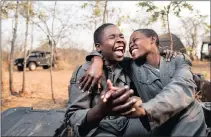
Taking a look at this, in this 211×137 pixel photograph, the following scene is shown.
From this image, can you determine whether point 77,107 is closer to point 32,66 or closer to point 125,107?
point 125,107

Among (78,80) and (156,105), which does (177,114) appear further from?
(78,80)

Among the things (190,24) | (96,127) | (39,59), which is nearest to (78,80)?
(96,127)

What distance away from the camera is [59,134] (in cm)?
195

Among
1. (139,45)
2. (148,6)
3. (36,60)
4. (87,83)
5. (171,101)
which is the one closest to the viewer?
(171,101)

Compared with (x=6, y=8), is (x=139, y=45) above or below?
below

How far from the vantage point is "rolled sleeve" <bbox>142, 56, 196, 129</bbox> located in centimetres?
173

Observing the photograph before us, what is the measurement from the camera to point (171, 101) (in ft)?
5.79

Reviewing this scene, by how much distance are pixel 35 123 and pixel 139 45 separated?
882mm

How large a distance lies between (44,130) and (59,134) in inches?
3.8

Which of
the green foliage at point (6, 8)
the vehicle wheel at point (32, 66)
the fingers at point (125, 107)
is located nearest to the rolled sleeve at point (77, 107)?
the fingers at point (125, 107)

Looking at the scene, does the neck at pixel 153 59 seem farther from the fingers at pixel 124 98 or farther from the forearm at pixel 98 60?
the fingers at pixel 124 98

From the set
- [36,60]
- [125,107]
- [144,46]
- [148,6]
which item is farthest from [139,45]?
[36,60]

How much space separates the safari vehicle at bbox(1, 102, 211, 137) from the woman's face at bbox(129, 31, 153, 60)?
564 millimetres

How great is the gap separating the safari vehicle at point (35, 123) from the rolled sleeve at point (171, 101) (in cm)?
31
